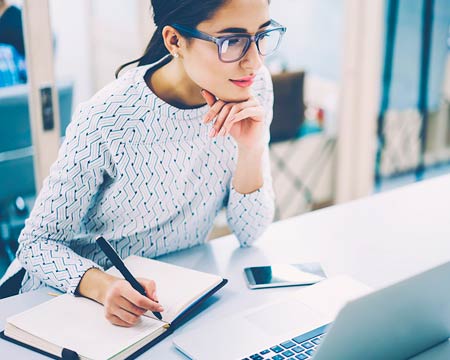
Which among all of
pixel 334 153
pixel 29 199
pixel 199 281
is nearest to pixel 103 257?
pixel 199 281

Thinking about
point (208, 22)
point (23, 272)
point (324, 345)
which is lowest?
point (23, 272)

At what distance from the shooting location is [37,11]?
224 centimetres

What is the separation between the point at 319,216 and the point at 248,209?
25 centimetres

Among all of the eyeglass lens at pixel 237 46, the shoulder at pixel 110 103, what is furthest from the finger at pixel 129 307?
the eyeglass lens at pixel 237 46

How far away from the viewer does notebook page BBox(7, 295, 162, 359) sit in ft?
3.19

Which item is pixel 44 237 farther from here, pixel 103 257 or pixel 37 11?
pixel 37 11

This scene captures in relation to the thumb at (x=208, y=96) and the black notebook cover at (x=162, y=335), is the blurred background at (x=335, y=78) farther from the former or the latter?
the black notebook cover at (x=162, y=335)

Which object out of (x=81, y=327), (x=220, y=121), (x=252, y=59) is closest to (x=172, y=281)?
(x=81, y=327)

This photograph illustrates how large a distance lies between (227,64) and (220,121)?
13cm

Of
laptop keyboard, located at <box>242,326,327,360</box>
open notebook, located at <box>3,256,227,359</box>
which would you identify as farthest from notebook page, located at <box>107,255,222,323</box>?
laptop keyboard, located at <box>242,326,327,360</box>

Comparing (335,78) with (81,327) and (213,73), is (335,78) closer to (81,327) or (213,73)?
(213,73)

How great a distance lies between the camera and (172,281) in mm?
1181

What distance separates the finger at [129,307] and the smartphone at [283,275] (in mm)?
261

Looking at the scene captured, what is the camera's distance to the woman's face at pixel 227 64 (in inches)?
44.4
